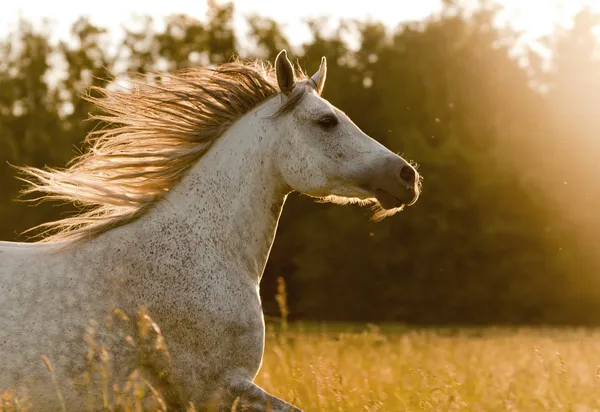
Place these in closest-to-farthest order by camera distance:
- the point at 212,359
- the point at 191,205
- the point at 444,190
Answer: the point at 212,359
the point at 191,205
the point at 444,190

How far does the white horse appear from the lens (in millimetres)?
5035

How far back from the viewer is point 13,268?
520cm

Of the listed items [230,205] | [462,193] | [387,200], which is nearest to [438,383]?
[387,200]

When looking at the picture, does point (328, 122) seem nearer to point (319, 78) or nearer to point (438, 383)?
point (319, 78)

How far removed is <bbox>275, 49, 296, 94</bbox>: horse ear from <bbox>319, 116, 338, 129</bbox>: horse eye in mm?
330

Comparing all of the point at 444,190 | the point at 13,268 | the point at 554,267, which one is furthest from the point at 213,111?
the point at 554,267

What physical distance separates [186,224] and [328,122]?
1.14 metres

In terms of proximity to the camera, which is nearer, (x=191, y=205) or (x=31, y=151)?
(x=191, y=205)

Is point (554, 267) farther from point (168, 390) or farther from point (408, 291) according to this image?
point (168, 390)

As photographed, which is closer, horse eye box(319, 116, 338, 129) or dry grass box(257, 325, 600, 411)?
horse eye box(319, 116, 338, 129)

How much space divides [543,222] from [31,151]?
15898mm

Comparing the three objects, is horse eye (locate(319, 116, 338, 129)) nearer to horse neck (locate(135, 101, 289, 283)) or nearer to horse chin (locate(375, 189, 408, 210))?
horse neck (locate(135, 101, 289, 283))

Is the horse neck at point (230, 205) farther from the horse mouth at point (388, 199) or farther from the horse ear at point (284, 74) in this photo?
the horse mouth at point (388, 199)

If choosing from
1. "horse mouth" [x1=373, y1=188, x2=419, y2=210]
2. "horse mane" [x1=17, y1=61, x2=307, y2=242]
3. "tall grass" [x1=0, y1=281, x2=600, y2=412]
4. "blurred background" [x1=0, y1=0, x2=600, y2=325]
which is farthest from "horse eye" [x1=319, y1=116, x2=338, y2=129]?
"blurred background" [x1=0, y1=0, x2=600, y2=325]
